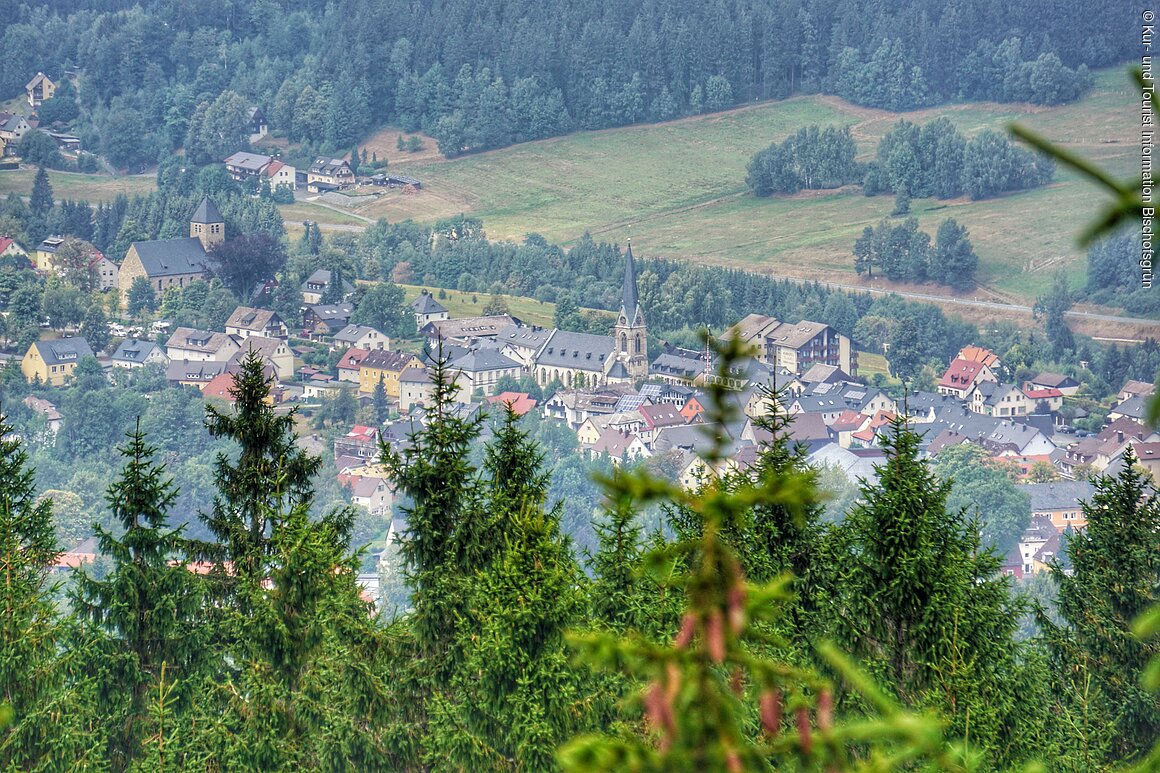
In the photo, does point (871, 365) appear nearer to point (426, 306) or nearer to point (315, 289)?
point (426, 306)

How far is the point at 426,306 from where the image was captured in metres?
90.4

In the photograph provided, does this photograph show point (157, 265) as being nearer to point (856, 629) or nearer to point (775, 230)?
point (775, 230)

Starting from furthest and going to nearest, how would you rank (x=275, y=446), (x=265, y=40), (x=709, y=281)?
1. (x=265, y=40)
2. (x=709, y=281)
3. (x=275, y=446)

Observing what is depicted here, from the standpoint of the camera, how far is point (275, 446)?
13984 mm

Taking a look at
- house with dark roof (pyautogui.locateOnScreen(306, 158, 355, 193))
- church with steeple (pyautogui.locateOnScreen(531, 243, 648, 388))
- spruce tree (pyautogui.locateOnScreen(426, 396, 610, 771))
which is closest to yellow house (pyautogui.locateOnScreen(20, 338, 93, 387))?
church with steeple (pyautogui.locateOnScreen(531, 243, 648, 388))

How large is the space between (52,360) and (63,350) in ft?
5.27

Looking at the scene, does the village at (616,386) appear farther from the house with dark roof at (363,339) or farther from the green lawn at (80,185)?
the green lawn at (80,185)

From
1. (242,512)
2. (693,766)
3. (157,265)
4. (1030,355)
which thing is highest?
(693,766)

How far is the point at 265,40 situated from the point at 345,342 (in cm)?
6806

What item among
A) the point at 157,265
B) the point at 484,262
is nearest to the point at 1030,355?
the point at 484,262

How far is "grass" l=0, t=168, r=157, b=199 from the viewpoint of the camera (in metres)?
114

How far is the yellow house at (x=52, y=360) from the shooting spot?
274 feet

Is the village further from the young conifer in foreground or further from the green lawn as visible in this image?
the young conifer in foreground

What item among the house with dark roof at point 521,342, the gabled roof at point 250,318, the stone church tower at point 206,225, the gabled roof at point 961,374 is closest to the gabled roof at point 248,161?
the stone church tower at point 206,225
